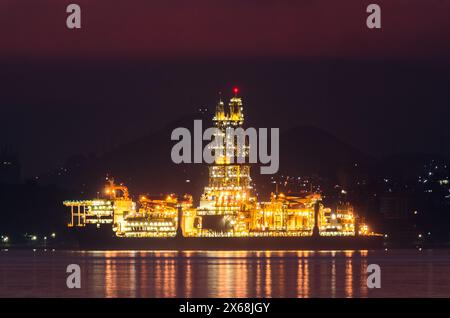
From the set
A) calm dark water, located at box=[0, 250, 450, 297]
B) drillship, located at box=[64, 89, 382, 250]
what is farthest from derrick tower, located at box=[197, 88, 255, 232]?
calm dark water, located at box=[0, 250, 450, 297]

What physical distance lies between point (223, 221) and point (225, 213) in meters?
1.06

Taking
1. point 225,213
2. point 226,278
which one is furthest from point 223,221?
point 226,278

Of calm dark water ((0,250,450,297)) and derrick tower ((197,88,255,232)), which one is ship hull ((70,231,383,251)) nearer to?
derrick tower ((197,88,255,232))

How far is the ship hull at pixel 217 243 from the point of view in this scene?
16538cm

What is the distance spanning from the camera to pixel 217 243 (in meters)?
165

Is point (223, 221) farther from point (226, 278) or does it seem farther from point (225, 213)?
point (226, 278)

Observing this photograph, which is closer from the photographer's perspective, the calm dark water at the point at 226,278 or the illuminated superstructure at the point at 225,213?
the calm dark water at the point at 226,278

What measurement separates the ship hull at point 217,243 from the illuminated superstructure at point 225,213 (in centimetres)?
66

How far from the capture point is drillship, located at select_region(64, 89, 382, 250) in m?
165

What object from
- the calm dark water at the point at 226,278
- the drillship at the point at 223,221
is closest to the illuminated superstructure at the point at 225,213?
the drillship at the point at 223,221

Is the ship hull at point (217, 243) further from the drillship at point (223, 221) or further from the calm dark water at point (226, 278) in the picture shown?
the calm dark water at point (226, 278)
